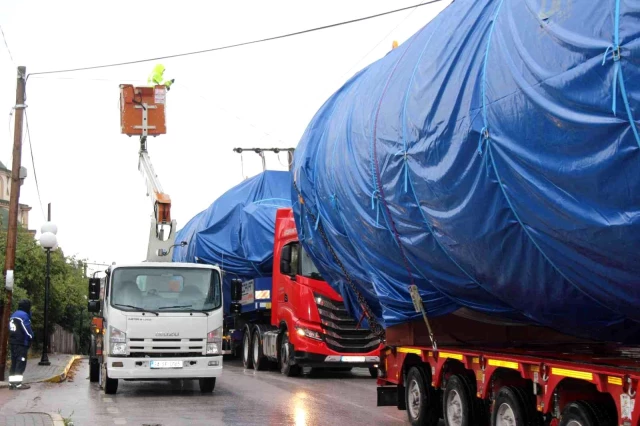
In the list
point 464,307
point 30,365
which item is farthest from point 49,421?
point 30,365

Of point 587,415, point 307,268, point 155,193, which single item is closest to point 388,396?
point 587,415

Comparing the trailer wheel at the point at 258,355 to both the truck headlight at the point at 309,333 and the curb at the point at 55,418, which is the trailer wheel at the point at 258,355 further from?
the curb at the point at 55,418

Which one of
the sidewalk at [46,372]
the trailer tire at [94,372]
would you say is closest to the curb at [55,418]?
the sidewalk at [46,372]

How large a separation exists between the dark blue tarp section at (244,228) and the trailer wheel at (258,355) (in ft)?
5.25

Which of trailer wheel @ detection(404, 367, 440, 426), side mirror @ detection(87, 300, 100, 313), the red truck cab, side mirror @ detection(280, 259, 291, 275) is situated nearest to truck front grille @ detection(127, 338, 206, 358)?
side mirror @ detection(87, 300, 100, 313)

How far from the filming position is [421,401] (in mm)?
10859

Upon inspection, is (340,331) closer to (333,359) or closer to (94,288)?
(333,359)

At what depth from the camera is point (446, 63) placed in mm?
8438

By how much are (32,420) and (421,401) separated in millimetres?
4871

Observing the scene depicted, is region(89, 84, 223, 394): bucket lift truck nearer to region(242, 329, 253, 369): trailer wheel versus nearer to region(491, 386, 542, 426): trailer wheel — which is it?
region(242, 329, 253, 369): trailer wheel

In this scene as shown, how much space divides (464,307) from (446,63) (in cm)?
293

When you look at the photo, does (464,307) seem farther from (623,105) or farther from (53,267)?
(53,267)

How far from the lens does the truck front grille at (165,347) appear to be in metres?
15.3

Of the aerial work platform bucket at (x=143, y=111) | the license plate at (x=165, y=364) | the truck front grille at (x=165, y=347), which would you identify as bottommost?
the license plate at (x=165, y=364)
